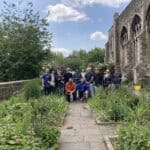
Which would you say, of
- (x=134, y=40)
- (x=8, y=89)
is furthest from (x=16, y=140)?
(x=134, y=40)

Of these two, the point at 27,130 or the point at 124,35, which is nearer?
the point at 27,130

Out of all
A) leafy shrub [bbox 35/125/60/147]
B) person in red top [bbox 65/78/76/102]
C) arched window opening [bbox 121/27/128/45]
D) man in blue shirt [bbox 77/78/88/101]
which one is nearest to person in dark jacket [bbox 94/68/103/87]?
man in blue shirt [bbox 77/78/88/101]

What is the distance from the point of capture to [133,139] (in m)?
8.36

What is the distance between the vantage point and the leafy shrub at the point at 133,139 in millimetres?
8102

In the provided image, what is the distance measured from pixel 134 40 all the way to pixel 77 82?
16.0m

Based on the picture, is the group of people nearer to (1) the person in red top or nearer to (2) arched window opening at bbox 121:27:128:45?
(1) the person in red top

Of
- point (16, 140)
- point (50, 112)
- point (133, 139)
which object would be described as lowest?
point (133, 139)

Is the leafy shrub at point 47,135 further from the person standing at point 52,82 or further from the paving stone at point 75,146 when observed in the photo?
the person standing at point 52,82

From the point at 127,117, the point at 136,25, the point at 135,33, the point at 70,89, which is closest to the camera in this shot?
the point at 127,117

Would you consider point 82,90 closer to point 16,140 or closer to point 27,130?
point 27,130

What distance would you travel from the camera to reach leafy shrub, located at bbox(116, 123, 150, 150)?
8102 millimetres

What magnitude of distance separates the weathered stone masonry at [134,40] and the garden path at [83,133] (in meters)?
16.1

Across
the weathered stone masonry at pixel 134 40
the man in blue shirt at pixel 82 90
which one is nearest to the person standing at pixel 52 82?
the man in blue shirt at pixel 82 90

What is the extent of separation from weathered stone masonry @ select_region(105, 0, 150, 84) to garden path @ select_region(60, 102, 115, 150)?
16.1 m
